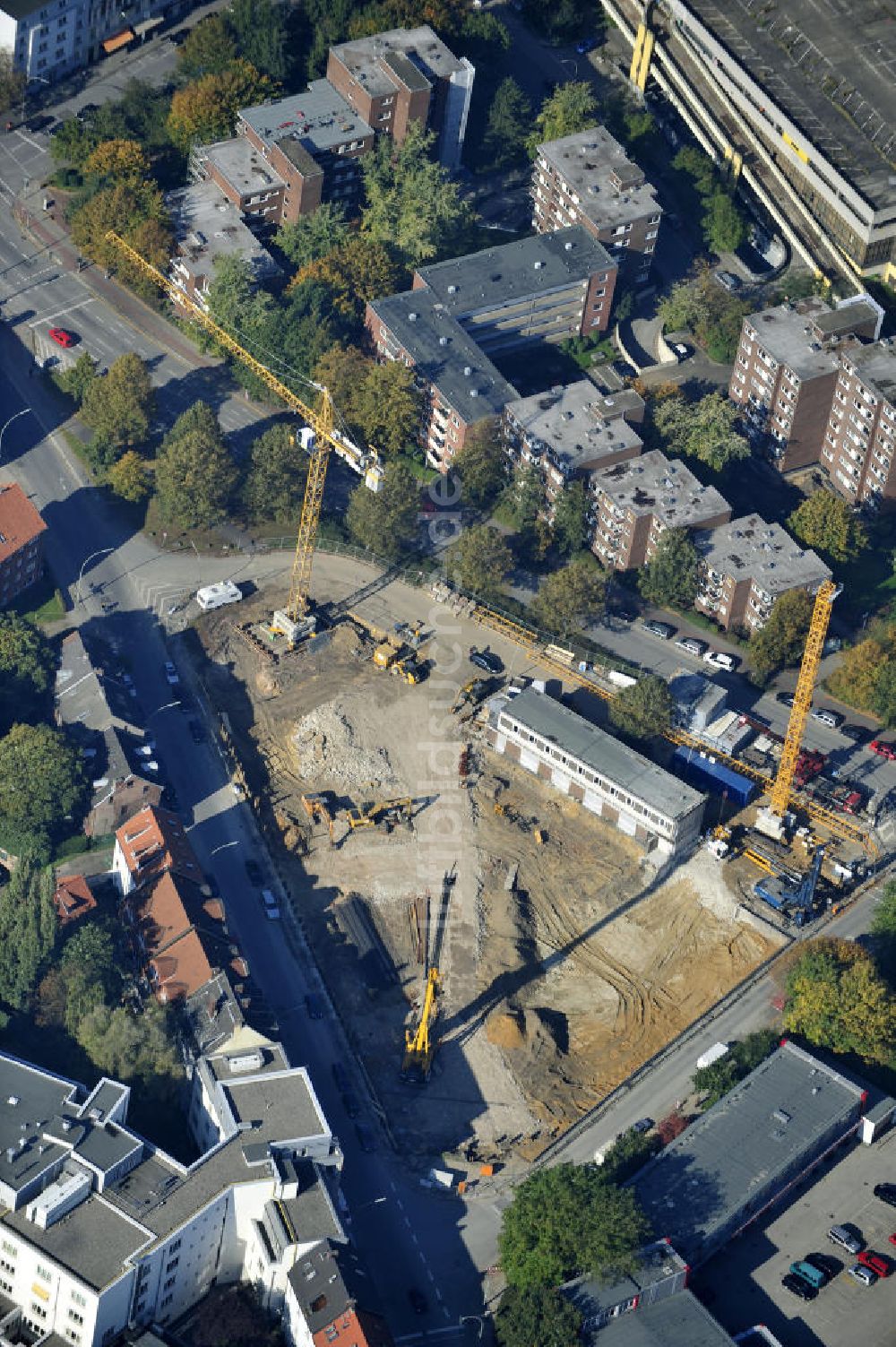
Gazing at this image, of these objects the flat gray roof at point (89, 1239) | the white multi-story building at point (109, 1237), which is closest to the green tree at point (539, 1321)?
the white multi-story building at point (109, 1237)

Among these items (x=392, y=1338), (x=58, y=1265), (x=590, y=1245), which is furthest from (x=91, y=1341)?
(x=590, y=1245)

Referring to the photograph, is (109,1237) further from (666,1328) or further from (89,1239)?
(666,1328)

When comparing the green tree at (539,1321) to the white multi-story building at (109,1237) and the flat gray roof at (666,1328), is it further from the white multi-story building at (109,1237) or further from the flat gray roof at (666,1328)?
the white multi-story building at (109,1237)

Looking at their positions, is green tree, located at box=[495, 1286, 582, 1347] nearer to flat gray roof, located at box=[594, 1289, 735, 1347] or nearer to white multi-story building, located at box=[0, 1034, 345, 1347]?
flat gray roof, located at box=[594, 1289, 735, 1347]

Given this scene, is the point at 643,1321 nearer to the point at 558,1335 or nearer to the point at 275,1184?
the point at 558,1335

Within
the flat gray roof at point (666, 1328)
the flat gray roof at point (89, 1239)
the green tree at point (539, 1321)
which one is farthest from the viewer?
the flat gray roof at point (666, 1328)

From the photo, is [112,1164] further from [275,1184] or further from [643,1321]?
[643,1321]

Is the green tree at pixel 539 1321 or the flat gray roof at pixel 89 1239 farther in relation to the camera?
the green tree at pixel 539 1321
